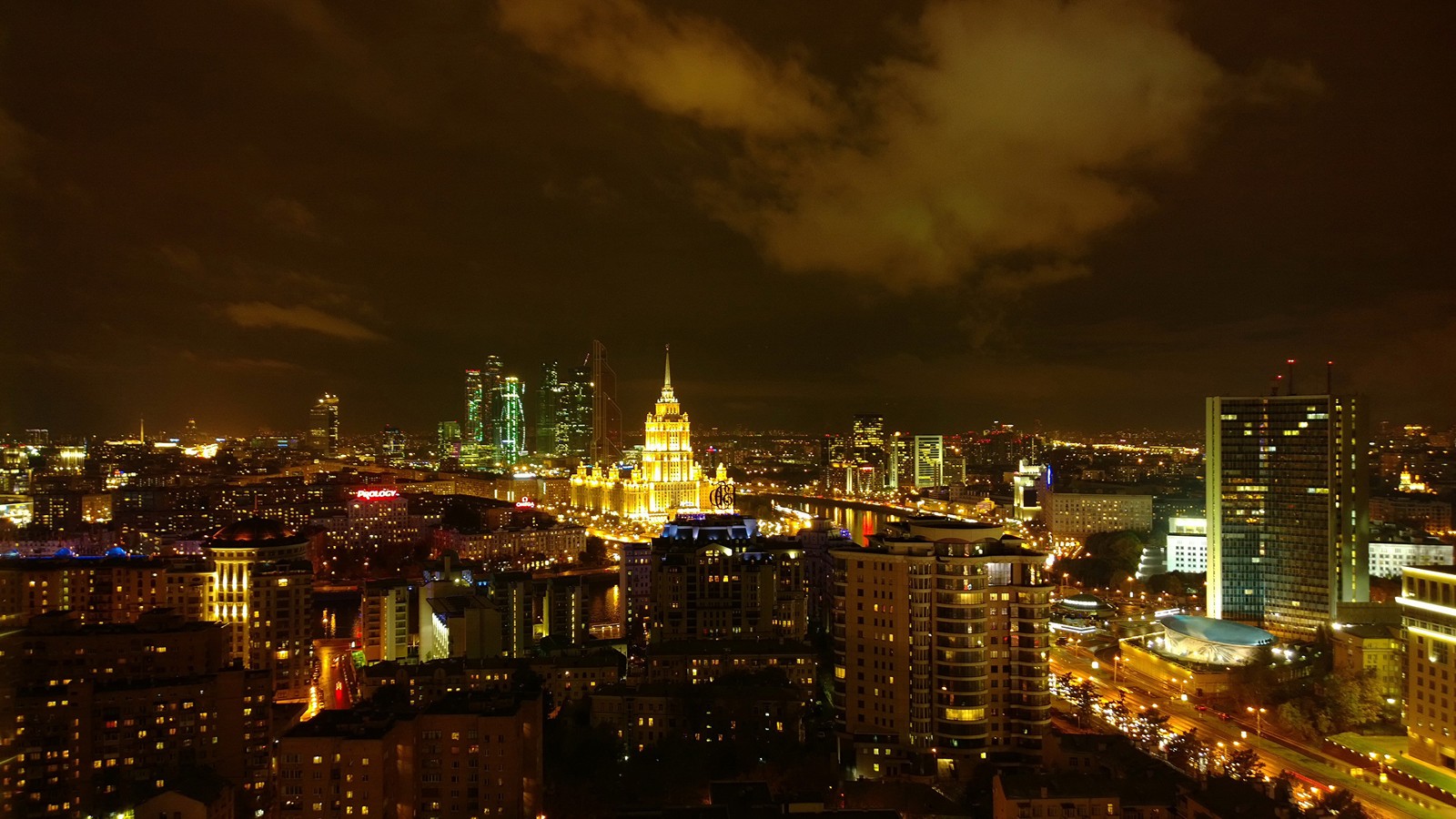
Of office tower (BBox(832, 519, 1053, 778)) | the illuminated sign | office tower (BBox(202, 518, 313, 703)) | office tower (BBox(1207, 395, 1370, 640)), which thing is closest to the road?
office tower (BBox(832, 519, 1053, 778))

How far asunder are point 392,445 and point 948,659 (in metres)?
34.8

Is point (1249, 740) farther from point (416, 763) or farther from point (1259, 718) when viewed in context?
point (416, 763)

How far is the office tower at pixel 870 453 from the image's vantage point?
32625mm

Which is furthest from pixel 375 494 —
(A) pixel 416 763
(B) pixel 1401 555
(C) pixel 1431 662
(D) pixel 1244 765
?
(C) pixel 1431 662

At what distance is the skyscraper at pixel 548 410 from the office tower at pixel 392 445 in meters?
5.84

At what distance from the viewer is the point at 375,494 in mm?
20250

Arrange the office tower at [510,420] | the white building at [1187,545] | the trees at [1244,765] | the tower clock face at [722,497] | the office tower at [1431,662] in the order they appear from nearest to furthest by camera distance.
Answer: the trees at [1244,765] → the office tower at [1431,662] → the white building at [1187,545] → the tower clock face at [722,497] → the office tower at [510,420]

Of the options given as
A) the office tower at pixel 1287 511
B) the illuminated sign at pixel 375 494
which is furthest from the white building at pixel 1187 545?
the illuminated sign at pixel 375 494

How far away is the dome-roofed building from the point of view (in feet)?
30.4

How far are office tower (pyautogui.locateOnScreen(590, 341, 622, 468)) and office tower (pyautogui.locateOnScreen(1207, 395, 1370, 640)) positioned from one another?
68.3 ft

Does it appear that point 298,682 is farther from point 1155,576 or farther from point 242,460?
point 242,460

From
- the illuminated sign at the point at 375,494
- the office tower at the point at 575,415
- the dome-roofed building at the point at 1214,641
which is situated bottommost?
the dome-roofed building at the point at 1214,641

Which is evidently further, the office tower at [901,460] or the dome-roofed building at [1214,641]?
the office tower at [901,460]

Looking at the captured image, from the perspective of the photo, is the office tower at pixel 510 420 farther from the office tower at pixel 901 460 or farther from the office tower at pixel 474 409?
the office tower at pixel 901 460
